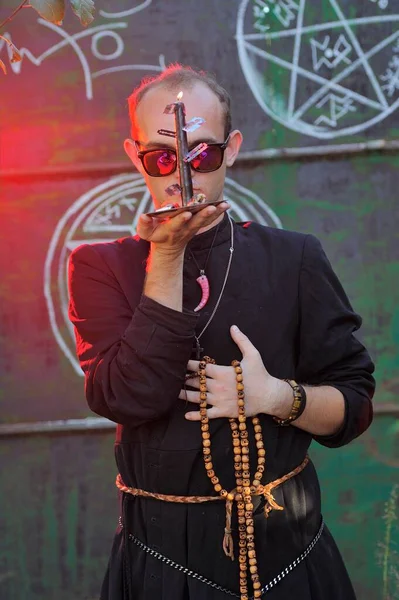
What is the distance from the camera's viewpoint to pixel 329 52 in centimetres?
357

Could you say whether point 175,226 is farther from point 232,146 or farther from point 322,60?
point 322,60

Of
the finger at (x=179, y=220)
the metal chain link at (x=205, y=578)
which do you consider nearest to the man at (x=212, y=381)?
the metal chain link at (x=205, y=578)

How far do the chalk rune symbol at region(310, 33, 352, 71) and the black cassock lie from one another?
181cm

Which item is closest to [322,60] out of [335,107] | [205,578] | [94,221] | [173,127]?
[335,107]

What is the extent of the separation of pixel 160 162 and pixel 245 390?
0.60m

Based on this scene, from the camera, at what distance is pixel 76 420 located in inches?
143

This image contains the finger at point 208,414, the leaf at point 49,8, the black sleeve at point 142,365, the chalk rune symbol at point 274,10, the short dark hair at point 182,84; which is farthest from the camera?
the chalk rune symbol at point 274,10

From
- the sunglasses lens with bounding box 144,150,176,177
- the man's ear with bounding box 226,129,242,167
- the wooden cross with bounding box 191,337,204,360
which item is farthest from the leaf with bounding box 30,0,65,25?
the wooden cross with bounding box 191,337,204,360

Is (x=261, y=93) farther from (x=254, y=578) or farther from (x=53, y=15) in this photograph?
(x=254, y=578)

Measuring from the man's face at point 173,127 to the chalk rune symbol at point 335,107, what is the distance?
177 cm

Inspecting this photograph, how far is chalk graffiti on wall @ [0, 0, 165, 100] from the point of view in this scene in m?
3.56

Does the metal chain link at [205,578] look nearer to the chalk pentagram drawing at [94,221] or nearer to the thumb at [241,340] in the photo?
the thumb at [241,340]

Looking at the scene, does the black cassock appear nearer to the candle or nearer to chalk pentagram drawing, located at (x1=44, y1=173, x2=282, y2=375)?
the candle

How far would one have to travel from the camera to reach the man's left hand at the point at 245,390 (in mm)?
1812
